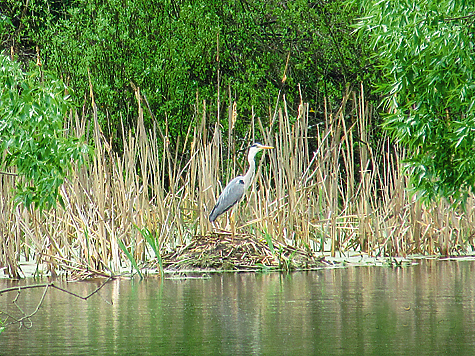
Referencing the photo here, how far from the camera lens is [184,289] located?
8.22m

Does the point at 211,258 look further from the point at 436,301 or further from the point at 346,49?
the point at 346,49

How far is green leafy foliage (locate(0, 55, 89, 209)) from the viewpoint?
5285 mm

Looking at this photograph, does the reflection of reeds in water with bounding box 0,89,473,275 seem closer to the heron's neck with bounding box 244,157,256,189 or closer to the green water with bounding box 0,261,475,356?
the heron's neck with bounding box 244,157,256,189

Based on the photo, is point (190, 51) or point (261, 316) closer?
point (261, 316)

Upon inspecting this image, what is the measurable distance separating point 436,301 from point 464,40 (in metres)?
2.04

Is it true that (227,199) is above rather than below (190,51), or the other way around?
below

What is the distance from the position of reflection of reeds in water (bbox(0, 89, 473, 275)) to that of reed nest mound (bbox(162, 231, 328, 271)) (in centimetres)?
20

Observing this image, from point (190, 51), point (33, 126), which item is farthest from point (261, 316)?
point (190, 51)

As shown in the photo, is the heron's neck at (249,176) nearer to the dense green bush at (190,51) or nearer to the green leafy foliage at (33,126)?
the dense green bush at (190,51)

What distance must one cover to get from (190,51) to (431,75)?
20.9 ft

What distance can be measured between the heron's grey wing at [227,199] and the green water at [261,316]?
2.64 feet

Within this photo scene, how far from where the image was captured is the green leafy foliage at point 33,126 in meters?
5.29

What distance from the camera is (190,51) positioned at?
13.8m

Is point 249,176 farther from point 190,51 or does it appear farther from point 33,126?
point 33,126
